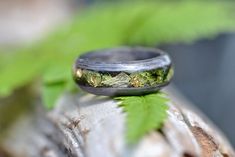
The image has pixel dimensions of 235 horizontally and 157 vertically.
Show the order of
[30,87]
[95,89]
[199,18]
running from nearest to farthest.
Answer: [95,89] → [30,87] → [199,18]

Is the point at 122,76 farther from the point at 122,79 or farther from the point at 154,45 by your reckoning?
the point at 154,45

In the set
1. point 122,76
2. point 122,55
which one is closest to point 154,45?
point 122,55

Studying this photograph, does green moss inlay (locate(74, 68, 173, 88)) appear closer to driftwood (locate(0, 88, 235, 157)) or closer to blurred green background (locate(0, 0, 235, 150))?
driftwood (locate(0, 88, 235, 157))

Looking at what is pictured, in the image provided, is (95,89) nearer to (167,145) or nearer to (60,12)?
(167,145)

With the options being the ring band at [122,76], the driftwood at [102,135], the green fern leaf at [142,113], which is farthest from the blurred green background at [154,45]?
the green fern leaf at [142,113]

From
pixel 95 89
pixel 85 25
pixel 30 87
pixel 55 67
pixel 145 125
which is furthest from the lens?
pixel 85 25

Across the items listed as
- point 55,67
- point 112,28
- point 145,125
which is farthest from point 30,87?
point 145,125

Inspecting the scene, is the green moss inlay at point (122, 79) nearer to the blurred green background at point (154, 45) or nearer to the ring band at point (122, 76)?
the ring band at point (122, 76)
